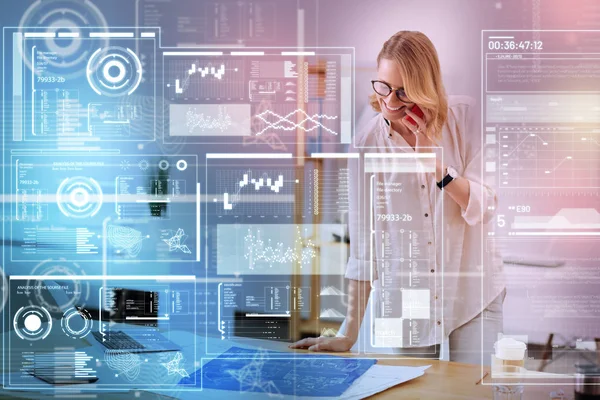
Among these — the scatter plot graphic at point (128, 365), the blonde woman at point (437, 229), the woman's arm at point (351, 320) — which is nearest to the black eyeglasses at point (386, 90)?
the blonde woman at point (437, 229)

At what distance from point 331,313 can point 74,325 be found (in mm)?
1076

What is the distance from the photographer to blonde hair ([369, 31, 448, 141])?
284 cm

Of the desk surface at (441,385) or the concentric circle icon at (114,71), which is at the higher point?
the concentric circle icon at (114,71)

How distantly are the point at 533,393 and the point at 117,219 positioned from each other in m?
1.84

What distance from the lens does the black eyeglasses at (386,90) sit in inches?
111

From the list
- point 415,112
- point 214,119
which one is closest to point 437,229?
point 415,112

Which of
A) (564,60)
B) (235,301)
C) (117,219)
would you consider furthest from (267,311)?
(564,60)

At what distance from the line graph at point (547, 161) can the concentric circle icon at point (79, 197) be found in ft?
5.48

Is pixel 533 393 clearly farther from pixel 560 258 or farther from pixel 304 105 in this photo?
pixel 304 105

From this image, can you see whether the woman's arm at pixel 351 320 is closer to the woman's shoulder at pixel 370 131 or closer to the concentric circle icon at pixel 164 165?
the woman's shoulder at pixel 370 131

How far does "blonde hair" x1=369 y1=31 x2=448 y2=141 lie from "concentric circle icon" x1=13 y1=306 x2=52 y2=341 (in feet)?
5.33

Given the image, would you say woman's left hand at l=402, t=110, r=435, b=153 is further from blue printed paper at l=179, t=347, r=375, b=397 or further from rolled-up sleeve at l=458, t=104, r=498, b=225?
blue printed paper at l=179, t=347, r=375, b=397

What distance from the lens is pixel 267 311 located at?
9.49 feet

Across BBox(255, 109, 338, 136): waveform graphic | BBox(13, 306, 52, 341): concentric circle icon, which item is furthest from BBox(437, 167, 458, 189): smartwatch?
BBox(13, 306, 52, 341): concentric circle icon
